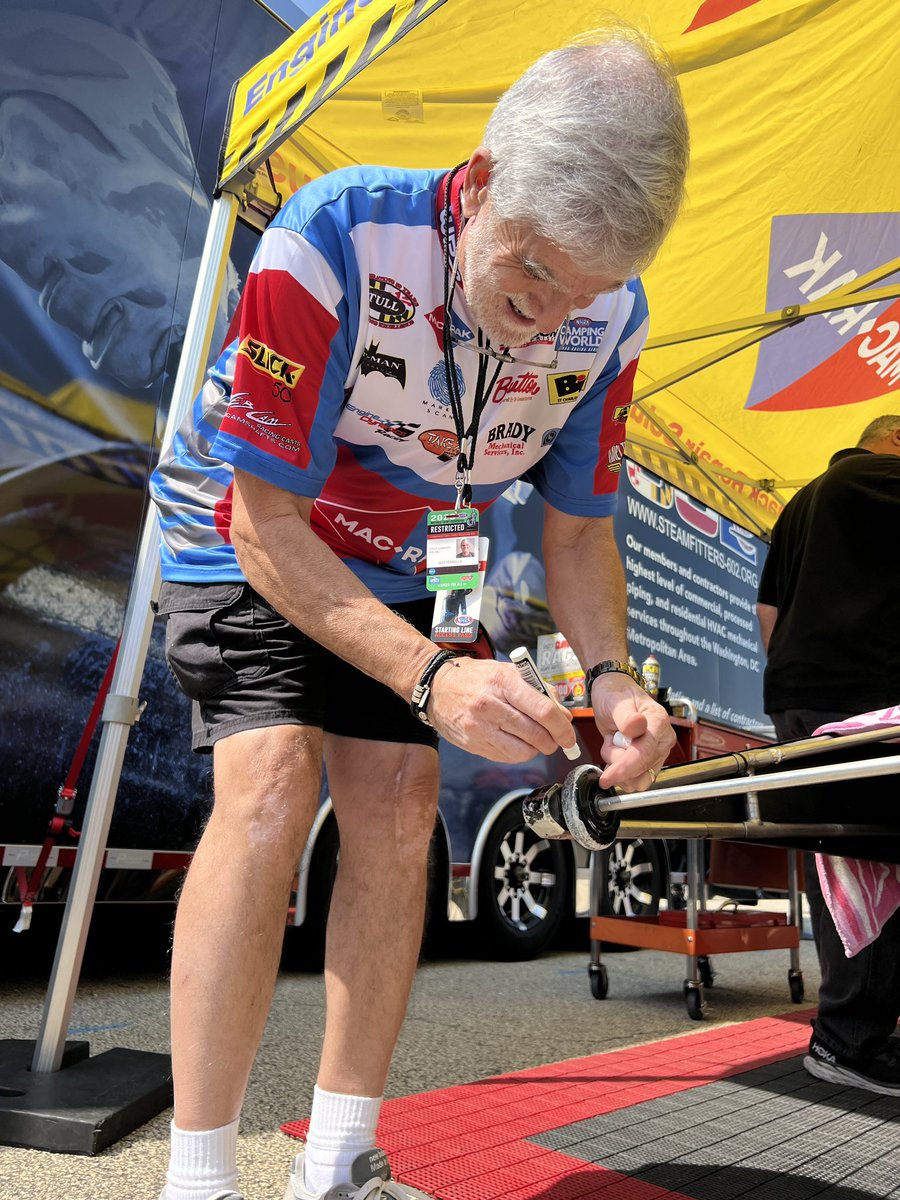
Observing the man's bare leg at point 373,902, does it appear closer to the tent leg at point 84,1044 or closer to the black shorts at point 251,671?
the black shorts at point 251,671

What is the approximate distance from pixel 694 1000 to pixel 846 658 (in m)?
1.57

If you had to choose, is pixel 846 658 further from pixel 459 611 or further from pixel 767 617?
pixel 459 611

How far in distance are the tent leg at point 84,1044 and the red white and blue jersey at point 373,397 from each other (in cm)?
58

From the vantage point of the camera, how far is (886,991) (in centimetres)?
230

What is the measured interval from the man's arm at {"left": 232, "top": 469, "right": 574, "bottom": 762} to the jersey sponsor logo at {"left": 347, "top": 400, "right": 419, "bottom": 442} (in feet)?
0.59

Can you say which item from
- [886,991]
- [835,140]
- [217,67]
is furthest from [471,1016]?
[217,67]

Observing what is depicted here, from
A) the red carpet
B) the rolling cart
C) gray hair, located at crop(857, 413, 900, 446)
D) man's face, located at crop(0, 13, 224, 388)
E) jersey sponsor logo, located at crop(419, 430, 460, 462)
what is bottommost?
the red carpet

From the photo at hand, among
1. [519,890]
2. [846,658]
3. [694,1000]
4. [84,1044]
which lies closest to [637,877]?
[519,890]

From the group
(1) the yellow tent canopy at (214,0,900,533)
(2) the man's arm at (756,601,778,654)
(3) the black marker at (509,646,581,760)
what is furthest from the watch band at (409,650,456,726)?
(2) the man's arm at (756,601,778,654)

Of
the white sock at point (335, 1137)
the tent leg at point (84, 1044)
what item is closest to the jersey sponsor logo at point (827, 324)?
the tent leg at point (84, 1044)

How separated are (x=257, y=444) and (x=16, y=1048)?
1.64 metres

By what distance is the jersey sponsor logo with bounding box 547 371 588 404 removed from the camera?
4.91ft

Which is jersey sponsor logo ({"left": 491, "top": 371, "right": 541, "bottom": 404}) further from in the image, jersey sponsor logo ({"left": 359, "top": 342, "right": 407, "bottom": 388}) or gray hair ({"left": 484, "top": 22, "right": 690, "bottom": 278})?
gray hair ({"left": 484, "top": 22, "right": 690, "bottom": 278})

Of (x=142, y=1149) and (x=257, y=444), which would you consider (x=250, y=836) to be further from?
(x=142, y=1149)
